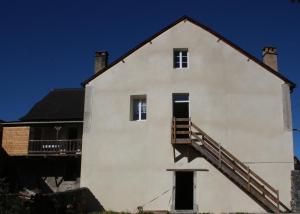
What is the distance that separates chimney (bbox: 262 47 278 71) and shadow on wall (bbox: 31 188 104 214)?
11881 mm

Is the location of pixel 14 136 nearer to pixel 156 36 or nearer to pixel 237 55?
pixel 156 36

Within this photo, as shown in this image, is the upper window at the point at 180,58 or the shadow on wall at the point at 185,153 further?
the upper window at the point at 180,58

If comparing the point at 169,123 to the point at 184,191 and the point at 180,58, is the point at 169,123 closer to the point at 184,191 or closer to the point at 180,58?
the point at 180,58

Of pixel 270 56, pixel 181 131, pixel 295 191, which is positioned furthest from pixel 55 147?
pixel 295 191

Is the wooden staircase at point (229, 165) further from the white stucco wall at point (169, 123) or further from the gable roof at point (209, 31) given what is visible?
the gable roof at point (209, 31)

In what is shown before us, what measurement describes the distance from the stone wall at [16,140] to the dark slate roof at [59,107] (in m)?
0.91

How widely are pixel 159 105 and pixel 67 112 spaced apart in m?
9.35

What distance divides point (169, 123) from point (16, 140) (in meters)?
11.8

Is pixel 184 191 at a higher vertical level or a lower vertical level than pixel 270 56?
lower

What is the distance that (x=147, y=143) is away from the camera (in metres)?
23.3

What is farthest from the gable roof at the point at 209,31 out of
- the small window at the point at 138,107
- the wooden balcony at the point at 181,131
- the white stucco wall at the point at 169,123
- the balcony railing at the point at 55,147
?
the balcony railing at the point at 55,147

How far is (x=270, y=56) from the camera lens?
2467 cm

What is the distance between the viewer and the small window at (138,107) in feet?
79.7

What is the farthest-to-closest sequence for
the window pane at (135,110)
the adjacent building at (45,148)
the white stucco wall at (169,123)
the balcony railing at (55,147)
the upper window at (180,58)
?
the adjacent building at (45,148) < the balcony railing at (55,147) < the window pane at (135,110) < the upper window at (180,58) < the white stucco wall at (169,123)
